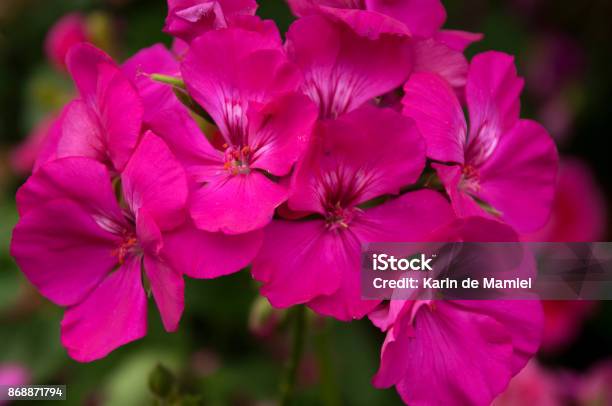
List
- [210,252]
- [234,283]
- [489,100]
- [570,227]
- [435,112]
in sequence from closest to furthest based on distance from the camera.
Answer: [210,252] → [435,112] → [489,100] → [234,283] → [570,227]

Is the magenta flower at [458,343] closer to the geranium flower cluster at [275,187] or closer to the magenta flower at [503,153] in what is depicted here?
the geranium flower cluster at [275,187]

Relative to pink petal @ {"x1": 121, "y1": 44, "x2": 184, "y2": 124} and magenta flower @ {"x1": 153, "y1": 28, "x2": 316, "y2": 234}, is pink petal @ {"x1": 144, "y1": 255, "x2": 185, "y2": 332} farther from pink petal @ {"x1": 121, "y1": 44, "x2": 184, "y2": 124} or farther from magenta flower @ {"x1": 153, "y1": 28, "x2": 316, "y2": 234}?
pink petal @ {"x1": 121, "y1": 44, "x2": 184, "y2": 124}

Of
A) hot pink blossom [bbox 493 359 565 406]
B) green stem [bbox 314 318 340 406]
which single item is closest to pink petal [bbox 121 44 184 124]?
green stem [bbox 314 318 340 406]

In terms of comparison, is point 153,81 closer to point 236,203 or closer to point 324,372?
point 236,203

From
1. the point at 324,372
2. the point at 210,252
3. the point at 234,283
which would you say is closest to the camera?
the point at 210,252

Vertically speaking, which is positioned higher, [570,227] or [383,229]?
[383,229]

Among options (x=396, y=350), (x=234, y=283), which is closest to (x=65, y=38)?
(x=234, y=283)
